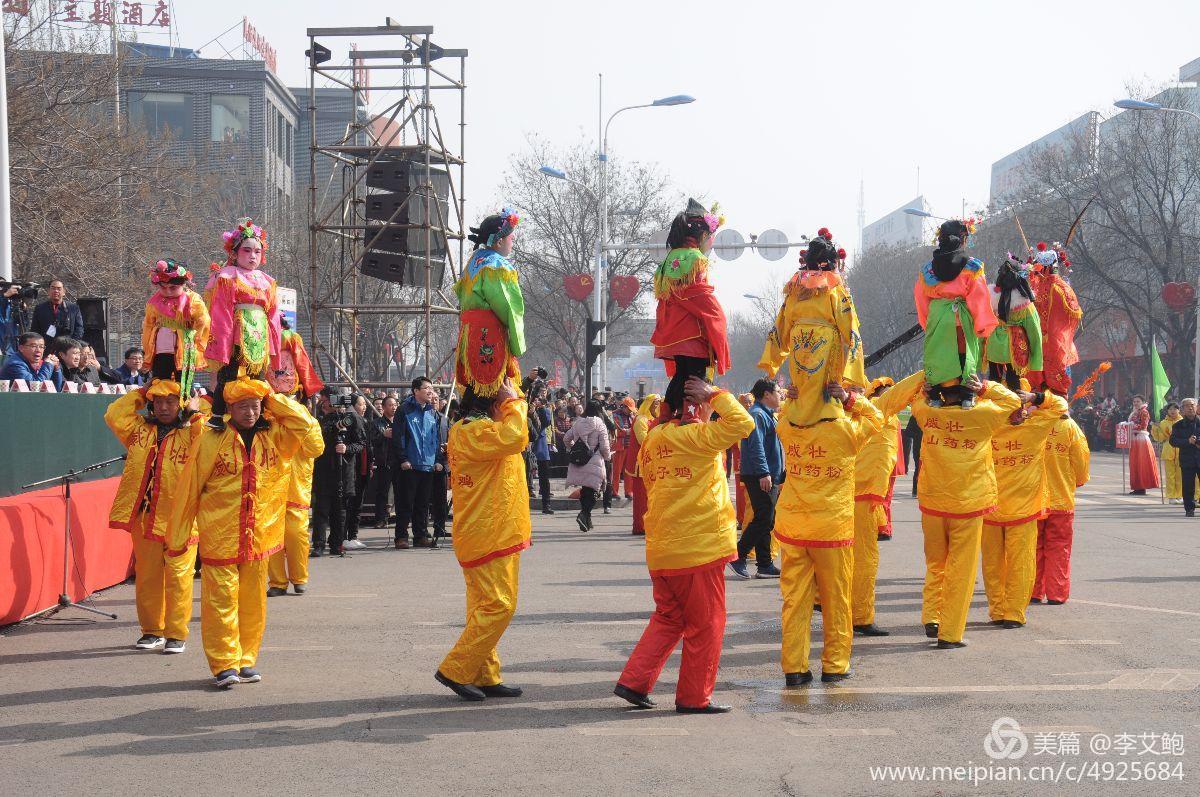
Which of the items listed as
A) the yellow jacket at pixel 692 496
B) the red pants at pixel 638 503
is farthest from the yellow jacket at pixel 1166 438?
the yellow jacket at pixel 692 496

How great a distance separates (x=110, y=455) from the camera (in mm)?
11938

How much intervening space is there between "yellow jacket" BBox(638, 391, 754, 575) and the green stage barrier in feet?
17.9

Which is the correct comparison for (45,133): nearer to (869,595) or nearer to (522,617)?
(522,617)

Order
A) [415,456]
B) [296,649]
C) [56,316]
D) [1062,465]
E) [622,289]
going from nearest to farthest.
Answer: [296,649] < [1062,465] < [56,316] < [415,456] < [622,289]

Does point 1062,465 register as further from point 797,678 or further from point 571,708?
point 571,708

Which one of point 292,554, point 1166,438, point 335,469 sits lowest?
point 292,554

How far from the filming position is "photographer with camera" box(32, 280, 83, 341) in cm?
1367

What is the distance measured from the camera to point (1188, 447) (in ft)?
63.4

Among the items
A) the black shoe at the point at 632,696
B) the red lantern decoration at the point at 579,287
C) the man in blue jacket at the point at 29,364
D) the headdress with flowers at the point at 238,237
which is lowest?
the black shoe at the point at 632,696

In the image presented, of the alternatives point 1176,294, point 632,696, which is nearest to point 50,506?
point 632,696

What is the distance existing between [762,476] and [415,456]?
15.3ft

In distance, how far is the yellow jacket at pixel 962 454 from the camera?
8336mm

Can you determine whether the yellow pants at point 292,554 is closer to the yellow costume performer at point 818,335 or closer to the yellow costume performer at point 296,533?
the yellow costume performer at point 296,533

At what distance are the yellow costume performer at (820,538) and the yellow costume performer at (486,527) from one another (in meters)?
1.57
